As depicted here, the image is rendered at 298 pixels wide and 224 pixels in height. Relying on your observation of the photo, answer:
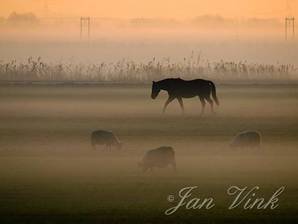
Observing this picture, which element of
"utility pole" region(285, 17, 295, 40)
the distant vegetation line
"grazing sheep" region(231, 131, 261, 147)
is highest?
"utility pole" region(285, 17, 295, 40)

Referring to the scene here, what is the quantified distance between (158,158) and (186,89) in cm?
24

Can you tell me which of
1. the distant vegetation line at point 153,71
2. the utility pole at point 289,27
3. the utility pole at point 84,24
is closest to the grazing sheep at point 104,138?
the distant vegetation line at point 153,71

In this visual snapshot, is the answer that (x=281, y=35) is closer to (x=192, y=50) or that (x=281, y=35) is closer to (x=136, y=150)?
(x=192, y=50)

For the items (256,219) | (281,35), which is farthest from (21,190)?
(281,35)

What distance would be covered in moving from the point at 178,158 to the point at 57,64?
481 mm

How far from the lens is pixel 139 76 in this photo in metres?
2.46

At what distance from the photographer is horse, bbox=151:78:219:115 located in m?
2.45

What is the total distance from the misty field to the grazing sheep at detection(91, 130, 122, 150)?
0.02 m

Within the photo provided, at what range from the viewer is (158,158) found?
7.93 feet

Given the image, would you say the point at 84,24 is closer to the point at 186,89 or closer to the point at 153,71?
the point at 153,71

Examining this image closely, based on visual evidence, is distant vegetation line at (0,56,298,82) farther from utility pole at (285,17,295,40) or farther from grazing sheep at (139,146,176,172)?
grazing sheep at (139,146,176,172)

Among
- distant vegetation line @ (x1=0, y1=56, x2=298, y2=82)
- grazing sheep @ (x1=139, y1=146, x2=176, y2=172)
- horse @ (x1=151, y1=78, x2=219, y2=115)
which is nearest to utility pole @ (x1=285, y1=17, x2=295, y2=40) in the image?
distant vegetation line @ (x1=0, y1=56, x2=298, y2=82)

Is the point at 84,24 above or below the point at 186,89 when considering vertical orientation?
above

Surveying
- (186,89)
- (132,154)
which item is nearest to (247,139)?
(186,89)
